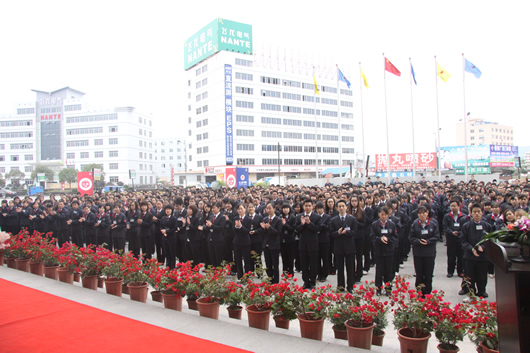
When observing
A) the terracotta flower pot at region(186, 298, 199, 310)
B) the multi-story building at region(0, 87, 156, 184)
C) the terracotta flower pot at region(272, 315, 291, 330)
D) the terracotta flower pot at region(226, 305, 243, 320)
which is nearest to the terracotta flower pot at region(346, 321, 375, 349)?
the terracotta flower pot at region(272, 315, 291, 330)

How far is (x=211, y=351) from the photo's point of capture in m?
3.81

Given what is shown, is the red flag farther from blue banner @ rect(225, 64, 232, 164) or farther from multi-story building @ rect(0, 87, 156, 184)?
multi-story building @ rect(0, 87, 156, 184)

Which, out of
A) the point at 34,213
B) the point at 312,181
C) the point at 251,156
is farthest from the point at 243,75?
the point at 34,213

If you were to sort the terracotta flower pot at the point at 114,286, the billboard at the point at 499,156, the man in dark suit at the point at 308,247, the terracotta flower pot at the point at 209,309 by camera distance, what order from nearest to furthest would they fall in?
1. the terracotta flower pot at the point at 209,309
2. the terracotta flower pot at the point at 114,286
3. the man in dark suit at the point at 308,247
4. the billboard at the point at 499,156

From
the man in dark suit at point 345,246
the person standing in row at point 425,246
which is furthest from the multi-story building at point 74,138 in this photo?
the person standing in row at point 425,246

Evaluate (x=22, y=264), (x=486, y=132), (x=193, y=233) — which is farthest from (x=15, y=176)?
(x=486, y=132)

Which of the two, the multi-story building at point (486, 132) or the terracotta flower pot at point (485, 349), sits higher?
the multi-story building at point (486, 132)

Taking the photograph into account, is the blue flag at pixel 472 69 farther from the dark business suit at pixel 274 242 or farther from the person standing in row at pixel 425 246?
the dark business suit at pixel 274 242

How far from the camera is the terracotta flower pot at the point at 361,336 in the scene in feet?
12.6

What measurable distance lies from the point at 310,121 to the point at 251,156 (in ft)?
47.9

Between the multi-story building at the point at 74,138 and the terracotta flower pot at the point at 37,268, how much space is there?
69.0 metres

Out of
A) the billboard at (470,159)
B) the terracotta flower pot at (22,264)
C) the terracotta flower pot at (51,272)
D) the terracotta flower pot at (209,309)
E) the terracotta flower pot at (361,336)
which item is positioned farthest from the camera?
the billboard at (470,159)

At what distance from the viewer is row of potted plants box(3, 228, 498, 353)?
3.47 meters

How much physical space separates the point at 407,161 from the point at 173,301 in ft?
154
